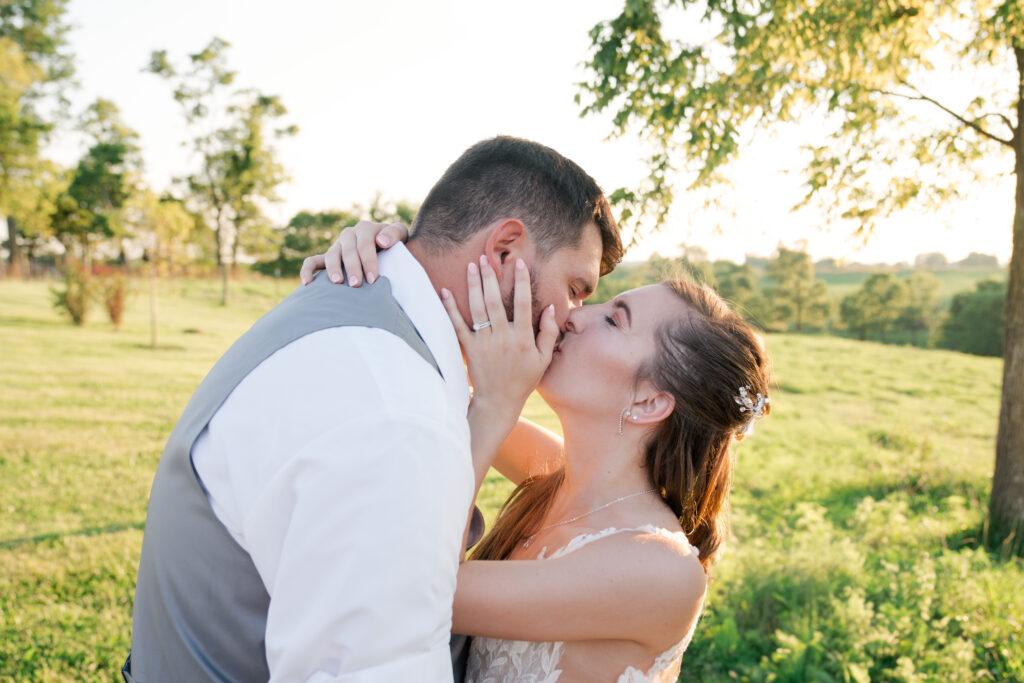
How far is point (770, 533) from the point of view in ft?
25.1

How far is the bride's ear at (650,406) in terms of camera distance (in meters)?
2.69

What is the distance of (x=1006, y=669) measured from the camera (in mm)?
4281

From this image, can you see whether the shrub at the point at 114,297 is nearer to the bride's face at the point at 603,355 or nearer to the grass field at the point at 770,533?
the grass field at the point at 770,533

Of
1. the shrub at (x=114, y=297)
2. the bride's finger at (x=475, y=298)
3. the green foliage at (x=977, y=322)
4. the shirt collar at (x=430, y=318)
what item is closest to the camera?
A: the shirt collar at (x=430, y=318)

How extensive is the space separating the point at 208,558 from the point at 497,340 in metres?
1.01

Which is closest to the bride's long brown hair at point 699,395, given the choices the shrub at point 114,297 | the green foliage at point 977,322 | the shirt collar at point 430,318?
the shirt collar at point 430,318

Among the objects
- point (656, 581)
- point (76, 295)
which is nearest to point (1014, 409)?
point (656, 581)

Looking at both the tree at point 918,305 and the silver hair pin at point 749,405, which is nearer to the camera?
the silver hair pin at point 749,405

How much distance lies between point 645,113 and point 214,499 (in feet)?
15.6

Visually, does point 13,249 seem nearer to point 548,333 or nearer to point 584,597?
point 548,333

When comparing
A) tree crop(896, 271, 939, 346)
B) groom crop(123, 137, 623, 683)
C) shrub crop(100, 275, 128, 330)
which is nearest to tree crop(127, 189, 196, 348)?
shrub crop(100, 275, 128, 330)

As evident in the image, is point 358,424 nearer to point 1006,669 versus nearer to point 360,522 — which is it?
point 360,522

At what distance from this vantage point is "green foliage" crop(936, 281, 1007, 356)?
28.6 m

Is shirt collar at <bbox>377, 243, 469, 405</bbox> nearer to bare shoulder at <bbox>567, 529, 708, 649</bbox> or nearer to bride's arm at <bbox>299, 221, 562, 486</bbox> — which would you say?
bride's arm at <bbox>299, 221, 562, 486</bbox>
